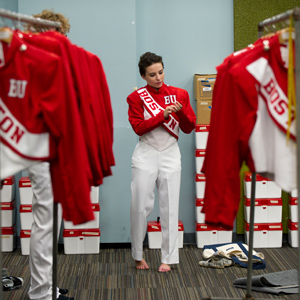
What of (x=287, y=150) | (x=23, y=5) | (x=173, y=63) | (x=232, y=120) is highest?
(x=23, y=5)

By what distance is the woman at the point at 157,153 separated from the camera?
144 inches

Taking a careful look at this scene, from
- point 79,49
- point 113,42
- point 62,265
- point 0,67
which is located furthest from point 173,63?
point 0,67

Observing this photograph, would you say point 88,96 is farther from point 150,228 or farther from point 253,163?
point 150,228

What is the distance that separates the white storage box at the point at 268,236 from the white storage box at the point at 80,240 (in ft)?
4.45

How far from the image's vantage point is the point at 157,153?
3.69 m

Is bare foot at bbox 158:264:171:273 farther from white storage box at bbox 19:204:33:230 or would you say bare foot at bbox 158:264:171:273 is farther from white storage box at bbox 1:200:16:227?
white storage box at bbox 1:200:16:227

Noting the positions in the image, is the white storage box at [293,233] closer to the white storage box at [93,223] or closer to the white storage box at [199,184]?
the white storage box at [199,184]

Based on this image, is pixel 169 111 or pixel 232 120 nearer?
pixel 232 120

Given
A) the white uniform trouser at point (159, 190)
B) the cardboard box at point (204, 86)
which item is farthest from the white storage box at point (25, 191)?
the cardboard box at point (204, 86)

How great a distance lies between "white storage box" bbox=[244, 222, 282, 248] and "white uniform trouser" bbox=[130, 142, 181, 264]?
90cm

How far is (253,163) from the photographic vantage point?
2.13m

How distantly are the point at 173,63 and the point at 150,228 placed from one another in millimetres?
1489

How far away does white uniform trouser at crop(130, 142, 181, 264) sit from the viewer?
12.1 ft

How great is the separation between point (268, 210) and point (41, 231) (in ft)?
6.99
